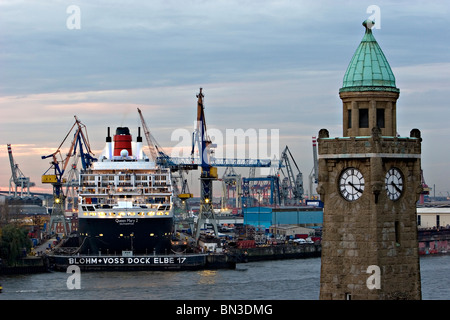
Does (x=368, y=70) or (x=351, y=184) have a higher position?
(x=368, y=70)

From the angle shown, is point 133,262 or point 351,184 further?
point 133,262

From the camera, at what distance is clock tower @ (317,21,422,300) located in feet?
56.9

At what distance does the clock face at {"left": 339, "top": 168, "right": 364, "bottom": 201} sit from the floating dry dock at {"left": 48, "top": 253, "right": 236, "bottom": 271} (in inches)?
2617

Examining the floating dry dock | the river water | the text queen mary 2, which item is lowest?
the river water

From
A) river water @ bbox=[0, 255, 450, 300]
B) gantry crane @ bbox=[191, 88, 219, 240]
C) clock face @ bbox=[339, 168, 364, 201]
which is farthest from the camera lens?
gantry crane @ bbox=[191, 88, 219, 240]

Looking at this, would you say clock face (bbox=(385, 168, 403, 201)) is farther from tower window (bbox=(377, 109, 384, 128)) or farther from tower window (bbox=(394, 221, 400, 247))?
tower window (bbox=(377, 109, 384, 128))

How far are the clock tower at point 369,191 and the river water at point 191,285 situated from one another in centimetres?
3866

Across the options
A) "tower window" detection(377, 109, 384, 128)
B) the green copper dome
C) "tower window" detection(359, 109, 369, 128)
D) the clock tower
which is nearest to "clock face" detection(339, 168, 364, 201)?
the clock tower

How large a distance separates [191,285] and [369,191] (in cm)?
5405

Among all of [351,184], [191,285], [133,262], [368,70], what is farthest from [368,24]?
[133,262]

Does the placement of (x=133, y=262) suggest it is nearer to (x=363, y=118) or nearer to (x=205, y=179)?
(x=205, y=179)

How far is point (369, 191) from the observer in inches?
682

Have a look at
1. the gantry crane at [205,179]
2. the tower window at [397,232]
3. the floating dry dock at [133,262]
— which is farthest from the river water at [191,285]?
the tower window at [397,232]

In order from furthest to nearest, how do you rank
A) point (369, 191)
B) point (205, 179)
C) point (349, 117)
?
point (205, 179), point (349, 117), point (369, 191)
